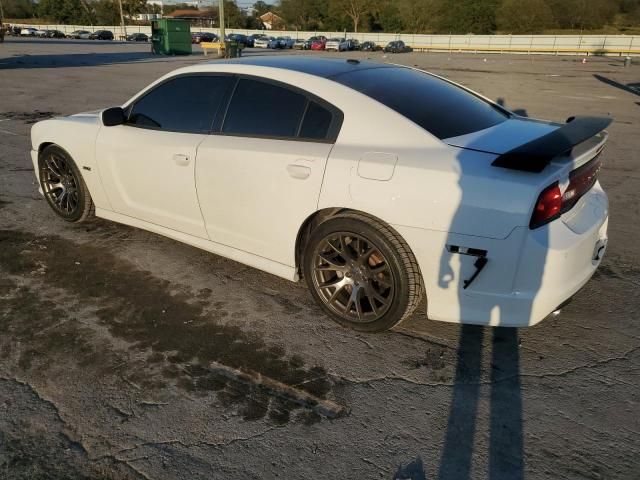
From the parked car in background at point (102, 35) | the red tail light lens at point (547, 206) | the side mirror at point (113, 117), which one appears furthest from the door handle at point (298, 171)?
the parked car in background at point (102, 35)

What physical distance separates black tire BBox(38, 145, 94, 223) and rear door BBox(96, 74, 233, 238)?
1.43 ft

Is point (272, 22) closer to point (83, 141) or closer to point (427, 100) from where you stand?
point (83, 141)

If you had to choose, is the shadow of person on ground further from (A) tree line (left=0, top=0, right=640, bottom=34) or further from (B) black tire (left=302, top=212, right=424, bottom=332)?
(A) tree line (left=0, top=0, right=640, bottom=34)

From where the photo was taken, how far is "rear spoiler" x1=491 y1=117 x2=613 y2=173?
8.57 ft

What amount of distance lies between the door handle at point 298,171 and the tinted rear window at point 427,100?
638mm

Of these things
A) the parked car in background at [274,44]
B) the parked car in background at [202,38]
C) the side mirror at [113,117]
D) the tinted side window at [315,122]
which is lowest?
the side mirror at [113,117]

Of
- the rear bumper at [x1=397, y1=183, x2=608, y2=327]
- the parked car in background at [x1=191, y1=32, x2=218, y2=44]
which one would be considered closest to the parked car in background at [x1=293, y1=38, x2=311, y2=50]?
the parked car in background at [x1=191, y1=32, x2=218, y2=44]

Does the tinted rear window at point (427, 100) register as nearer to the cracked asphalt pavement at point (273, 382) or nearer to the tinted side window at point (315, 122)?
the tinted side window at point (315, 122)

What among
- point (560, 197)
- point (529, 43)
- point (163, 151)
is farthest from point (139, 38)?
point (560, 197)

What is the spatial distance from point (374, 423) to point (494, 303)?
3.12 ft

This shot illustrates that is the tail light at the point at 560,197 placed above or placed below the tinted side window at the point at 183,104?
below

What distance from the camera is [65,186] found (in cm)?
491

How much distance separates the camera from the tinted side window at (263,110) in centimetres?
340

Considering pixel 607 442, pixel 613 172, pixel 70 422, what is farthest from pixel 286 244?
pixel 613 172
